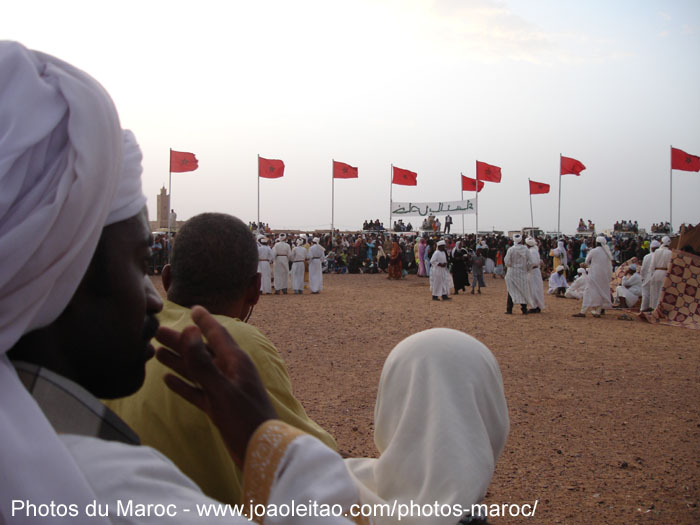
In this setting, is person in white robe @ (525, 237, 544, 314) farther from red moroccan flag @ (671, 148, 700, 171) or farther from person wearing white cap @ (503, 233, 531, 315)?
red moroccan flag @ (671, 148, 700, 171)

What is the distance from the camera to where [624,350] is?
9.23m

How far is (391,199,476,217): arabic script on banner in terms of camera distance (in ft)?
110

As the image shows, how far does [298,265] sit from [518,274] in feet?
26.0

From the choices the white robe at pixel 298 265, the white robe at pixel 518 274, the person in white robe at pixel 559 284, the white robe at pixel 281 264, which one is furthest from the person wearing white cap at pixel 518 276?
the white robe at pixel 281 264

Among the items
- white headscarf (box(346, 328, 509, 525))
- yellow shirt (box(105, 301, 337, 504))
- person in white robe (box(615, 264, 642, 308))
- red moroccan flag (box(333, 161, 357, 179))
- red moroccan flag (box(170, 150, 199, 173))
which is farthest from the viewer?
red moroccan flag (box(333, 161, 357, 179))

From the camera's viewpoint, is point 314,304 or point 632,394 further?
point 314,304

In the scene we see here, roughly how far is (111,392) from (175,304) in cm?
81

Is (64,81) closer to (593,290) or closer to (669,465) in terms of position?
(669,465)

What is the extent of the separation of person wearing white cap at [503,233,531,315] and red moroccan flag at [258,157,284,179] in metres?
16.7

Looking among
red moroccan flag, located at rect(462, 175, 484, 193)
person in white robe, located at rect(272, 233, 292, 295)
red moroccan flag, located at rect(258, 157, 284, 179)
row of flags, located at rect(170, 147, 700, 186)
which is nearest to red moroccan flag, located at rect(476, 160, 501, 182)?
row of flags, located at rect(170, 147, 700, 186)

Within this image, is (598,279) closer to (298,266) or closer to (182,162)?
(298,266)

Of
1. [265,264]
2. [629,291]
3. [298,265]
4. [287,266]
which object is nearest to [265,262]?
[265,264]

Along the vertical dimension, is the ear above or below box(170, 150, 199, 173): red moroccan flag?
below

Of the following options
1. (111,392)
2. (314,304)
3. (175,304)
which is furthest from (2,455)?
(314,304)
